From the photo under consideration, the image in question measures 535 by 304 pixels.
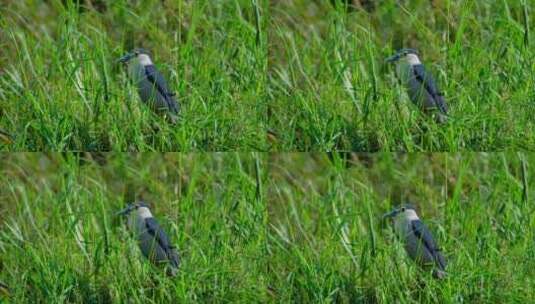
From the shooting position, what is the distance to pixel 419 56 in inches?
144

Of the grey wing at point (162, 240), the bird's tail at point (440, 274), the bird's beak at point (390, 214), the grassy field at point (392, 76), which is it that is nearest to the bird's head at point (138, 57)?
the grassy field at point (392, 76)

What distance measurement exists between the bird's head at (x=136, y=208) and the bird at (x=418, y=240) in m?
0.83

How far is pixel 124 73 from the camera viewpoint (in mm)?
3598

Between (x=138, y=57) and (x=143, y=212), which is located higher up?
(x=138, y=57)

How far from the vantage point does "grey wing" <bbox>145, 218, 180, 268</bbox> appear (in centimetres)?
356

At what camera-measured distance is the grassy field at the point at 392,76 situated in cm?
359

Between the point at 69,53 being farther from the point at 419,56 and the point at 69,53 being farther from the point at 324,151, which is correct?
the point at 419,56

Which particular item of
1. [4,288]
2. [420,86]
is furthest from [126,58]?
[420,86]

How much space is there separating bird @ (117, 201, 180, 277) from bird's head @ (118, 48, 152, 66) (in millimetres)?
477

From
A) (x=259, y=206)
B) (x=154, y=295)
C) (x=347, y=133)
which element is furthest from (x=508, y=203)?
(x=154, y=295)

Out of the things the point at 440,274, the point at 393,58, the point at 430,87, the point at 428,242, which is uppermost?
the point at 393,58

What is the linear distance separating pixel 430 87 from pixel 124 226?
1.12 meters

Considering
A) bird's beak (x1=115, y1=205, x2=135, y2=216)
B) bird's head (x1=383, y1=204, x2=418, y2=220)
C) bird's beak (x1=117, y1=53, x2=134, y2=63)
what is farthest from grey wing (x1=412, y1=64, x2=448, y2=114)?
bird's beak (x1=115, y1=205, x2=135, y2=216)

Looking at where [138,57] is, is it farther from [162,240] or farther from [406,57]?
→ [406,57]
